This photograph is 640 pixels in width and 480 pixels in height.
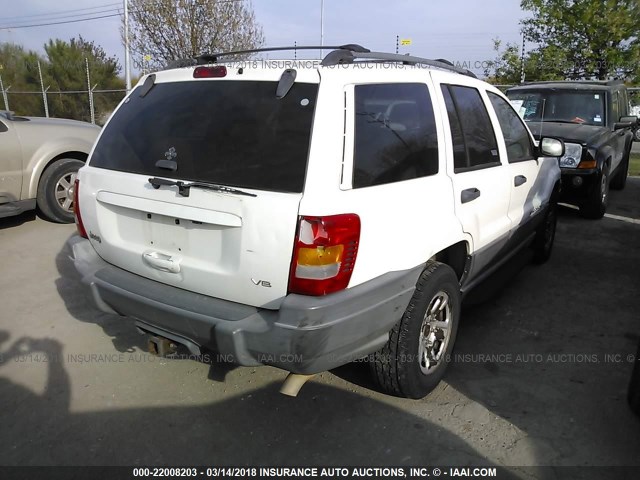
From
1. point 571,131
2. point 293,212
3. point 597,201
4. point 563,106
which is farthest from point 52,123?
point 597,201

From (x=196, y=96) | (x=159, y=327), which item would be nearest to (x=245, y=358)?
(x=159, y=327)

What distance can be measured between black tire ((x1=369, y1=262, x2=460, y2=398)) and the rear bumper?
0.44 ft

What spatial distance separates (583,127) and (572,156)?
80cm

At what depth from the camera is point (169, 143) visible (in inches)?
109

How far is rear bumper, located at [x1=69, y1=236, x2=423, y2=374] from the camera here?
2273 millimetres

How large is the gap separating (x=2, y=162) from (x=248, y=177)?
490 centimetres

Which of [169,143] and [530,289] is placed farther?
[530,289]

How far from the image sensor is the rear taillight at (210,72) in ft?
8.96

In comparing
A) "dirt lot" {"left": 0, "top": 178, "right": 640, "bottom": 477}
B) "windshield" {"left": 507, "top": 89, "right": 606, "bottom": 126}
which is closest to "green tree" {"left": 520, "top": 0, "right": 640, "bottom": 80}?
"windshield" {"left": 507, "top": 89, "right": 606, "bottom": 126}

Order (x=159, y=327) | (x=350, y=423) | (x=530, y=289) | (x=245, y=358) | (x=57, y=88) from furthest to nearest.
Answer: (x=57, y=88)
(x=530, y=289)
(x=350, y=423)
(x=159, y=327)
(x=245, y=358)

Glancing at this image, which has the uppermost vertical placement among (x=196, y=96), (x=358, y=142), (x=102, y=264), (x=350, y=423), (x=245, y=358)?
(x=196, y=96)

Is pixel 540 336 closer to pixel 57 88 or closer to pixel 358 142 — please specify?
pixel 358 142

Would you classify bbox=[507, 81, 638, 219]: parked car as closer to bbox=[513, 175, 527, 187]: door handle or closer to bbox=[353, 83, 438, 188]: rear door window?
bbox=[513, 175, 527, 187]: door handle

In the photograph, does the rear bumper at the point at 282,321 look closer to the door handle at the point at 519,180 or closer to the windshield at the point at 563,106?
the door handle at the point at 519,180
